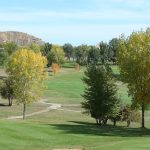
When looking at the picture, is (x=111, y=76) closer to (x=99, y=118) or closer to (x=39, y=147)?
(x=99, y=118)

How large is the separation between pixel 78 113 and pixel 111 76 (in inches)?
1067

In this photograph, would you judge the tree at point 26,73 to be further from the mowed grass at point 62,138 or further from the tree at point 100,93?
the mowed grass at point 62,138

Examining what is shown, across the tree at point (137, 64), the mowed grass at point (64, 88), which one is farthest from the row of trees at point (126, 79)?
the mowed grass at point (64, 88)

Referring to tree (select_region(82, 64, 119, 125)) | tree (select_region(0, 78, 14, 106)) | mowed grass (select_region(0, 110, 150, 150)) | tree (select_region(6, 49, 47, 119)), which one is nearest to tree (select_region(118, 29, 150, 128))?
tree (select_region(82, 64, 119, 125))

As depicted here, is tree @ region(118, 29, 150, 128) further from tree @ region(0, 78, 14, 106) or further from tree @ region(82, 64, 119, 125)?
tree @ region(0, 78, 14, 106)

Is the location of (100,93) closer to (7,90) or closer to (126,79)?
(126,79)

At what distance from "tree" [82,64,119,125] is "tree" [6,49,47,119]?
15502 mm

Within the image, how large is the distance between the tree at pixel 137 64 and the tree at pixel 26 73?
20.1 metres

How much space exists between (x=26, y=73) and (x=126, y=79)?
21.1m

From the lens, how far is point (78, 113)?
83938 millimetres

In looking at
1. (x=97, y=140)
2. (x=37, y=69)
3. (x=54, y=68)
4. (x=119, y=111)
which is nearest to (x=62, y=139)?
(x=97, y=140)

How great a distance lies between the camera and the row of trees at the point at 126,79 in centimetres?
5331

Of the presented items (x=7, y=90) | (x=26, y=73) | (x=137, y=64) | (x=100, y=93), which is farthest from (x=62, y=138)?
(x=7, y=90)

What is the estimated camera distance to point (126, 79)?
54969mm
